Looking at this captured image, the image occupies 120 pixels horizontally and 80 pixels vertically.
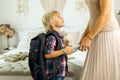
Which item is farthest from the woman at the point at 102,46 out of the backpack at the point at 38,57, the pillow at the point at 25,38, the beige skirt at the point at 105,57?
the pillow at the point at 25,38

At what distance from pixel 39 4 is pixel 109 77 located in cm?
260

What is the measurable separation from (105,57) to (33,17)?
256cm

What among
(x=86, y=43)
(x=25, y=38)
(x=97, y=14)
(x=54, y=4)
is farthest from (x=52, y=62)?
(x=54, y=4)

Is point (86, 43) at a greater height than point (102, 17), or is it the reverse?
point (102, 17)

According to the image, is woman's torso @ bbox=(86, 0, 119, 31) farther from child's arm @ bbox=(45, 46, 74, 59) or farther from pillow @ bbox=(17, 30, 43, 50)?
pillow @ bbox=(17, 30, 43, 50)

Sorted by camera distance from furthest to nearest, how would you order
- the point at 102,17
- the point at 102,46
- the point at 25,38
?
the point at 25,38, the point at 102,46, the point at 102,17

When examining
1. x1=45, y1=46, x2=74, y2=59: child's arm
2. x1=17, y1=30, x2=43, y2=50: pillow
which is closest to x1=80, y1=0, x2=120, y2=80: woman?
x1=45, y1=46, x2=74, y2=59: child's arm

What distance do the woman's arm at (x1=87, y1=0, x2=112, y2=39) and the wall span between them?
2234mm

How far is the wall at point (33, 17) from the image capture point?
390 cm

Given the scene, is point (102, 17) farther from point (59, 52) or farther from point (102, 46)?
point (59, 52)

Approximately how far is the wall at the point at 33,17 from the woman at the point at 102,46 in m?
2.13

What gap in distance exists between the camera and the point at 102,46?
1.70 metres

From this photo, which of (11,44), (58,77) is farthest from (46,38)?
(11,44)

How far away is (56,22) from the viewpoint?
1810 mm
